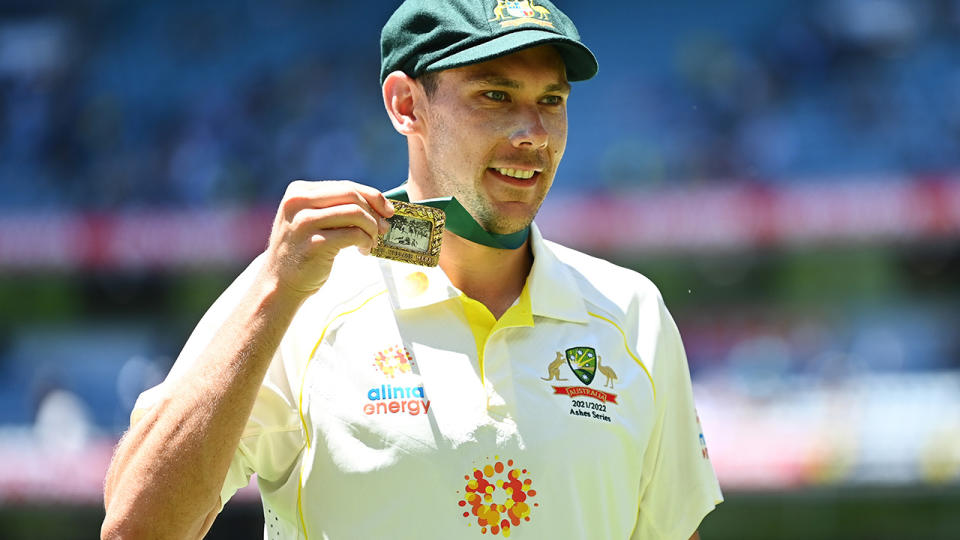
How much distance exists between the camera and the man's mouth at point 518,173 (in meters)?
1.89

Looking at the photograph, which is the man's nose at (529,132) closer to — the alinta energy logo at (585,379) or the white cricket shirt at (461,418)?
the white cricket shirt at (461,418)

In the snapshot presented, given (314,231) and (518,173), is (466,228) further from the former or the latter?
(314,231)

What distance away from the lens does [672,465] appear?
6.55 feet

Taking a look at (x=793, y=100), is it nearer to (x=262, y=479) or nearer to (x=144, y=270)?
(x=144, y=270)

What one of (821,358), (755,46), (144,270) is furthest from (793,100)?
(144,270)

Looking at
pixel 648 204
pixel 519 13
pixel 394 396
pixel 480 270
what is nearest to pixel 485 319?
pixel 480 270

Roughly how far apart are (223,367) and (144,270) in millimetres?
11012

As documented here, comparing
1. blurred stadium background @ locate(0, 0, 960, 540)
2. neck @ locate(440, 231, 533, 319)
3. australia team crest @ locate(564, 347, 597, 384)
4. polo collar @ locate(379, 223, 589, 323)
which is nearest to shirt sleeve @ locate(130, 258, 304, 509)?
polo collar @ locate(379, 223, 589, 323)

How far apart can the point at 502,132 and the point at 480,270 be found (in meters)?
0.25

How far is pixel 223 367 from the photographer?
1.61 meters

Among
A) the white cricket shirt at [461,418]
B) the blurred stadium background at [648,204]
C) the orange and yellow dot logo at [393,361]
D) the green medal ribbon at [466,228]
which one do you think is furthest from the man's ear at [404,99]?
the blurred stadium background at [648,204]

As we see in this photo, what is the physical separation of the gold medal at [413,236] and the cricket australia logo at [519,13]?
33 cm

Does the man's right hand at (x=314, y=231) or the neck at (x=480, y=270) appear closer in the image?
the man's right hand at (x=314, y=231)

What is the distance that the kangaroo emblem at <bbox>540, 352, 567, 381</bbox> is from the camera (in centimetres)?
187
